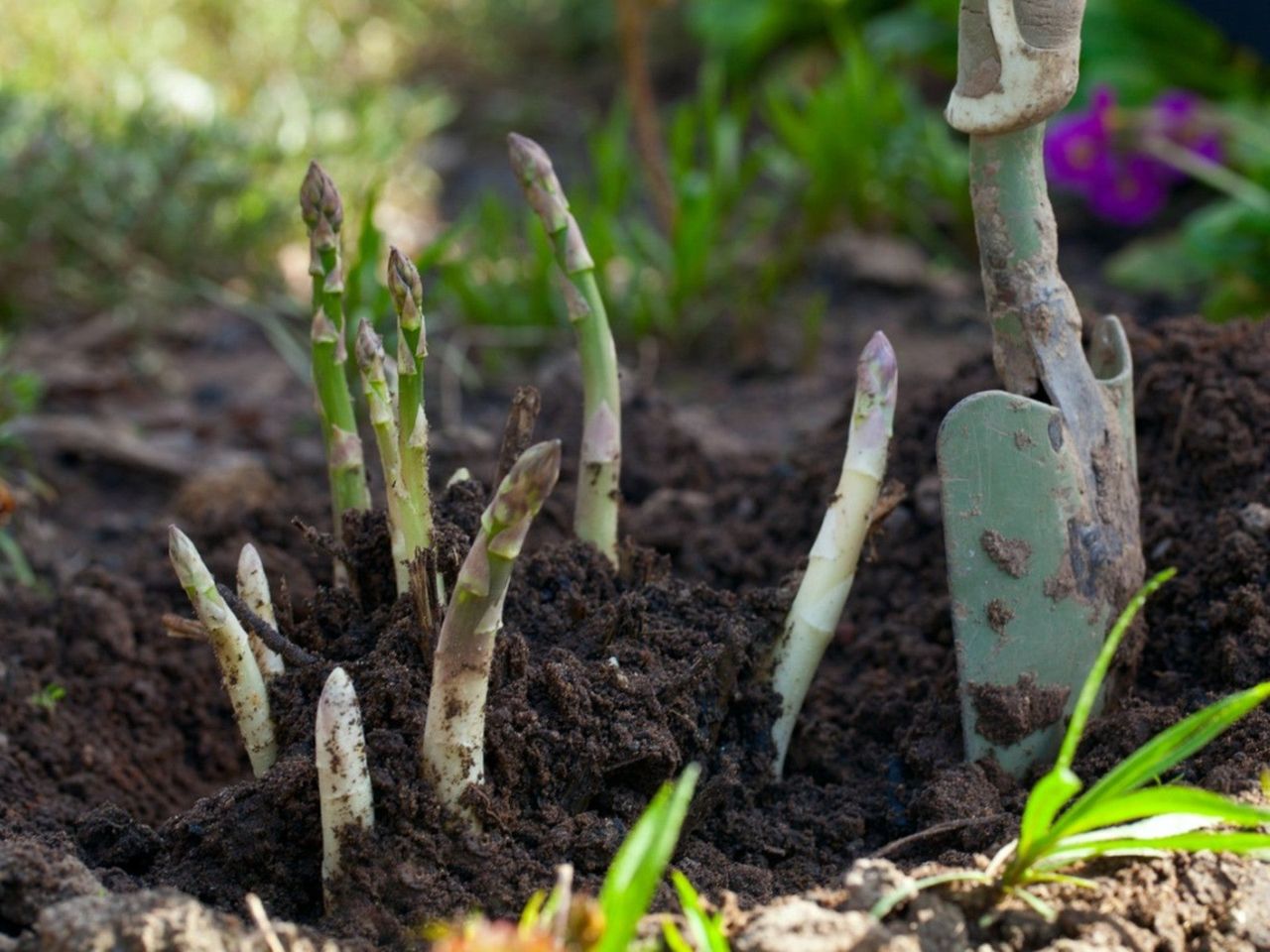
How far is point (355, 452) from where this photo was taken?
1.83 m

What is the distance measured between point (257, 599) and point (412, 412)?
333mm

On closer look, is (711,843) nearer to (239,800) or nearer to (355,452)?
(239,800)

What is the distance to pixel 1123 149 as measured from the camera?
13.5ft

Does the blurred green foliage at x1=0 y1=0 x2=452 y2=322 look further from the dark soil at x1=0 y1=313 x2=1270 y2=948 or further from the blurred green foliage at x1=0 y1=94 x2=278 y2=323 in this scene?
the dark soil at x1=0 y1=313 x2=1270 y2=948

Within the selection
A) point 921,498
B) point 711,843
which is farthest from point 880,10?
point 711,843

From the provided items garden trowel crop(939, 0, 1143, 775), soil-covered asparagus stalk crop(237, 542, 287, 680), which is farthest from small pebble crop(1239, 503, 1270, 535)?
soil-covered asparagus stalk crop(237, 542, 287, 680)

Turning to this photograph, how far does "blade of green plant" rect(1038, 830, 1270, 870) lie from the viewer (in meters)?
1.26

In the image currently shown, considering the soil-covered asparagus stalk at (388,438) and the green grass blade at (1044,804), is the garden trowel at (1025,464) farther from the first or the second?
the soil-covered asparagus stalk at (388,438)

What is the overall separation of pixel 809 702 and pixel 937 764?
284 millimetres

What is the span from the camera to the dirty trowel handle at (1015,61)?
1592 millimetres

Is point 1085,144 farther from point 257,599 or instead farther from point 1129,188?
point 257,599

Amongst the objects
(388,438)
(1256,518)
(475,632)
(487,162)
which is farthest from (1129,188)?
(475,632)

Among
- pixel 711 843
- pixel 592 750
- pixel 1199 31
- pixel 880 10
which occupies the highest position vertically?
pixel 880 10

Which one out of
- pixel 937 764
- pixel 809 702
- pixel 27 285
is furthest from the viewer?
pixel 27 285
